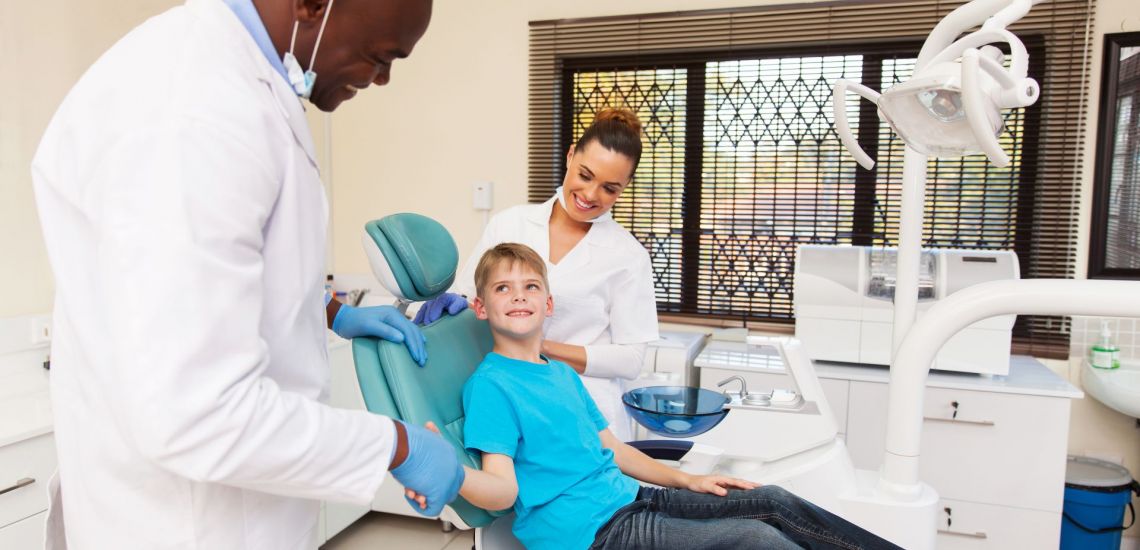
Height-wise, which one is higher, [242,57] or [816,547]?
[242,57]

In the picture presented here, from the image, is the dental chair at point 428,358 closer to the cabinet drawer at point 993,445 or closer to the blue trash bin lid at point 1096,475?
the cabinet drawer at point 993,445

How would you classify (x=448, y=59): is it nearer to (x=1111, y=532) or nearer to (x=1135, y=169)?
(x=1135, y=169)

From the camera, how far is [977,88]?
0.95 meters

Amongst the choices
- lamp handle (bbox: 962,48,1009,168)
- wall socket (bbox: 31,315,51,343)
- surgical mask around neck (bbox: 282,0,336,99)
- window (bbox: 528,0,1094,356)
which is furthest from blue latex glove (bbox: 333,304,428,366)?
window (bbox: 528,0,1094,356)

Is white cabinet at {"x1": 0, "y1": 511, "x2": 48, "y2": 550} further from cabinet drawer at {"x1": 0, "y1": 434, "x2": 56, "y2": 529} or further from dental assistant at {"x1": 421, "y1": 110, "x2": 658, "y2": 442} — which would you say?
dental assistant at {"x1": 421, "y1": 110, "x2": 658, "y2": 442}

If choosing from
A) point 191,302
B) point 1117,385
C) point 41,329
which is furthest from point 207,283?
point 1117,385

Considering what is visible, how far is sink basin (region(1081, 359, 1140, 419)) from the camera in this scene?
242 centimetres

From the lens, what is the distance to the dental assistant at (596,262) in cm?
171

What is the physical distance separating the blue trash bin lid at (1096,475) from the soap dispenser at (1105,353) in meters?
0.36

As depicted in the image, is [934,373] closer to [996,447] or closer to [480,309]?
[996,447]

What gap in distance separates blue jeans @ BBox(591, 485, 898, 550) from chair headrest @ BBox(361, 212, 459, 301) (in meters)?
0.53

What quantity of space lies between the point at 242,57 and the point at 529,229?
1.11 m

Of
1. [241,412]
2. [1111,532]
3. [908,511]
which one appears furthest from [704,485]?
[1111,532]

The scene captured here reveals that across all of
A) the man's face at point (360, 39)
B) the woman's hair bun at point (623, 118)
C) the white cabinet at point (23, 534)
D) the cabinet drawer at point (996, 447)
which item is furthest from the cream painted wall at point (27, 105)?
the cabinet drawer at point (996, 447)
